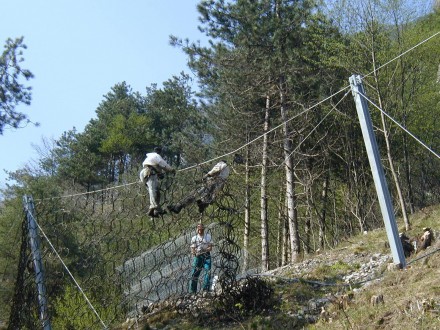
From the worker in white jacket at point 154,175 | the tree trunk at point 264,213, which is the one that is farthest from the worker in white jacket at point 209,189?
the tree trunk at point 264,213

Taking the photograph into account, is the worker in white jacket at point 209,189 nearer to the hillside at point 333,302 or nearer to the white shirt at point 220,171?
the white shirt at point 220,171

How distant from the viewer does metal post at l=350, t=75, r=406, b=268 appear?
6.53m

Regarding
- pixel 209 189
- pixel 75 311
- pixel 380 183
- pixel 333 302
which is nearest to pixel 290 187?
pixel 75 311

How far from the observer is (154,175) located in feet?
28.4

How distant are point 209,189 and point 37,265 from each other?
246 cm

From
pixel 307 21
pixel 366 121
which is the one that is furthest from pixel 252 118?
pixel 366 121

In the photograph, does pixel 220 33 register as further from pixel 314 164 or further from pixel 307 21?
pixel 314 164

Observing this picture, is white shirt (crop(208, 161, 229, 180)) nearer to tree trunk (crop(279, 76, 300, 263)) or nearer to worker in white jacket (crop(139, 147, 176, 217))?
worker in white jacket (crop(139, 147, 176, 217))

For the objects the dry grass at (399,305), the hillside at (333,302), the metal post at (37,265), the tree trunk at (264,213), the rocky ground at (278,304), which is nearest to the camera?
the dry grass at (399,305)

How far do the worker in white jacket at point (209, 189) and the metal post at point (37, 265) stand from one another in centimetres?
191

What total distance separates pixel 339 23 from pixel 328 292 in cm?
988

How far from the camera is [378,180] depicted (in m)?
6.65

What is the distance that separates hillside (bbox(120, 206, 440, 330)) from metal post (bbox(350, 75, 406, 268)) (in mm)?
370

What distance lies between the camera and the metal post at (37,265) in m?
8.42
